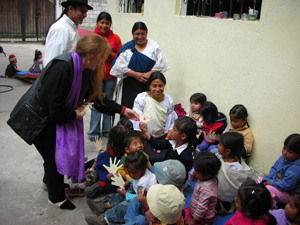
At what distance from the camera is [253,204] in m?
2.23

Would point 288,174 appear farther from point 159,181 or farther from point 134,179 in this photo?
point 134,179

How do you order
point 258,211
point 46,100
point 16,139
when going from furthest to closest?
1. point 16,139
2. point 46,100
3. point 258,211

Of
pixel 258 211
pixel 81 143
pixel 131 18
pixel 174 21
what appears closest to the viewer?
pixel 258 211

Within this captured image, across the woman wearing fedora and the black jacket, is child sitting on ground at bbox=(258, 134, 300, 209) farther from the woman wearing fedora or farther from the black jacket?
the woman wearing fedora

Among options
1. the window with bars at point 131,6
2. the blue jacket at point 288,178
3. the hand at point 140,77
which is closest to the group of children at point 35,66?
the window with bars at point 131,6

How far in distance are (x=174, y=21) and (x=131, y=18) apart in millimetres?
2168

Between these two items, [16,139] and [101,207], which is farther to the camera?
[16,139]

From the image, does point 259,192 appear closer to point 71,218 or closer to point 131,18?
point 71,218

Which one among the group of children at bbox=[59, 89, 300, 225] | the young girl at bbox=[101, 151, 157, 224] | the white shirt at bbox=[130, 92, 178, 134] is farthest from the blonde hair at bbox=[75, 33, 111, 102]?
the white shirt at bbox=[130, 92, 178, 134]

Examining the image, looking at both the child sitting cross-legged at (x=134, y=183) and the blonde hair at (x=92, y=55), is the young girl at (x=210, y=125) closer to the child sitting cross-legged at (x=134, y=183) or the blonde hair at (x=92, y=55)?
the child sitting cross-legged at (x=134, y=183)

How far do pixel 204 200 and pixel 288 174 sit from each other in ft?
2.66

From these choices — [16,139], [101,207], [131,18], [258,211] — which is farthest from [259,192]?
[131,18]

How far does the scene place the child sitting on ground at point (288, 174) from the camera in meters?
2.72

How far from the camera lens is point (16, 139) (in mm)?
4715
